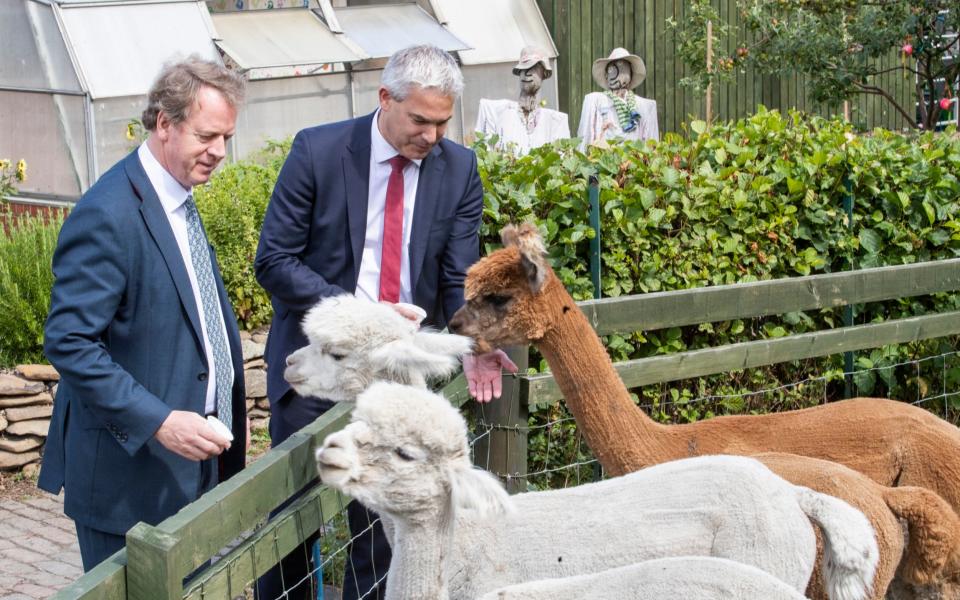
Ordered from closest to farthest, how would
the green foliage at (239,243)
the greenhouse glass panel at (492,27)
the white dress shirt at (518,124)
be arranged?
the green foliage at (239,243) → the white dress shirt at (518,124) → the greenhouse glass panel at (492,27)

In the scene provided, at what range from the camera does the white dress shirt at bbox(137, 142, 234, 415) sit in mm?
Answer: 3256

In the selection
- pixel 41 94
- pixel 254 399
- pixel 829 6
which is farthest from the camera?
pixel 829 6

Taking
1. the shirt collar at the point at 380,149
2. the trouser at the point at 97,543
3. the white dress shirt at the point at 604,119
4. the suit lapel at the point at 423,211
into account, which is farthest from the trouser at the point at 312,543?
the white dress shirt at the point at 604,119

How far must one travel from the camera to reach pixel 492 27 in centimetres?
1592

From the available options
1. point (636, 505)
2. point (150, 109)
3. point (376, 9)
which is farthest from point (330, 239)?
point (376, 9)

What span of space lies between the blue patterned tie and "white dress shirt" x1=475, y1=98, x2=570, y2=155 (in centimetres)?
573

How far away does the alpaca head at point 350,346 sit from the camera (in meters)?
3.60

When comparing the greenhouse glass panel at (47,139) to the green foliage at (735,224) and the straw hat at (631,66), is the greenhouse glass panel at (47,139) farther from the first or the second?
the green foliage at (735,224)

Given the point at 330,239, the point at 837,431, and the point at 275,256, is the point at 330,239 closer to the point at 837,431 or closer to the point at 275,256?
the point at 275,256

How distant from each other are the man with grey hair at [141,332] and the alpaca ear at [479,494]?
67 cm

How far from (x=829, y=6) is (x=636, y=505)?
11.0 meters

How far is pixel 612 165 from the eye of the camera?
5777mm

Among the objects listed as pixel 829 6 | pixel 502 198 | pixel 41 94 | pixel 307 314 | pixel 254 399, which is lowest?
pixel 254 399

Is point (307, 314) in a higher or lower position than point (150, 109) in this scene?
lower
